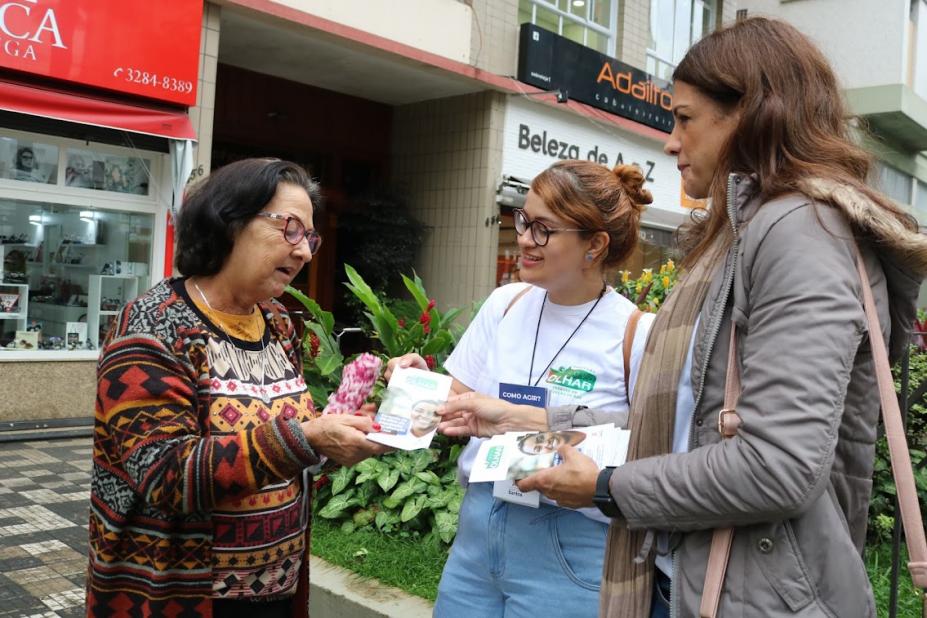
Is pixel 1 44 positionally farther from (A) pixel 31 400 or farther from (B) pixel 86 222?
(A) pixel 31 400

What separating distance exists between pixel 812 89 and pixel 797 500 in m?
0.74

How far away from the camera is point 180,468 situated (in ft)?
5.72

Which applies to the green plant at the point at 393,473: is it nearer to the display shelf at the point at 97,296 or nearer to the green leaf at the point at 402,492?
the green leaf at the point at 402,492

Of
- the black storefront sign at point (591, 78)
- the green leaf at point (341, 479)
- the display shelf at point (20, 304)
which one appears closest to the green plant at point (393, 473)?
the green leaf at point (341, 479)

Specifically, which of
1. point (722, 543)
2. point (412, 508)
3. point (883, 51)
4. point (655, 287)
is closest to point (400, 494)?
point (412, 508)

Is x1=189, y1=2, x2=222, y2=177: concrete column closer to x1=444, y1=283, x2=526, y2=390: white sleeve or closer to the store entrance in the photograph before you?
the store entrance

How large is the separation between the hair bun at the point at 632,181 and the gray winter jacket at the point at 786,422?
0.92 meters

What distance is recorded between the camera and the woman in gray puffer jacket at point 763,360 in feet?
4.10

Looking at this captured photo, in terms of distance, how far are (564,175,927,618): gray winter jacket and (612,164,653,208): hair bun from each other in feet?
3.01

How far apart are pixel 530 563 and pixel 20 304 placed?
760 cm

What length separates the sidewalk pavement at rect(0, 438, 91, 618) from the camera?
389 cm

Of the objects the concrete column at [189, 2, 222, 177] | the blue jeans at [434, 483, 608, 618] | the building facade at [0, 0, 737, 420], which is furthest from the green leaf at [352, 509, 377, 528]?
the concrete column at [189, 2, 222, 177]

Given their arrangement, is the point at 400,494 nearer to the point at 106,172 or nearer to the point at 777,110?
the point at 777,110

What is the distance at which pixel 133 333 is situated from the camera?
1838 millimetres
